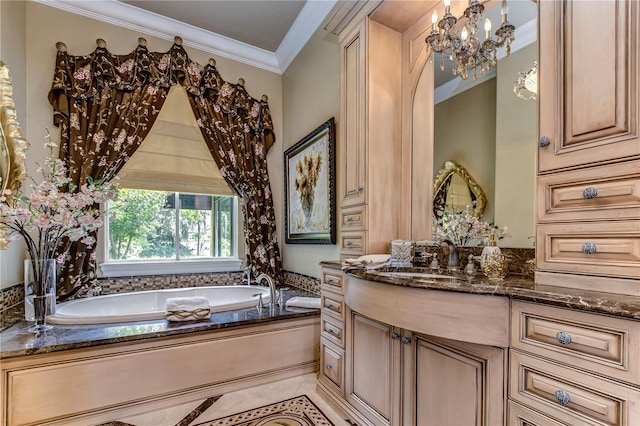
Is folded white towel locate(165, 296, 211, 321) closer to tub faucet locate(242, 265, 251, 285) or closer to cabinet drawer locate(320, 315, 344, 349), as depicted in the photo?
cabinet drawer locate(320, 315, 344, 349)

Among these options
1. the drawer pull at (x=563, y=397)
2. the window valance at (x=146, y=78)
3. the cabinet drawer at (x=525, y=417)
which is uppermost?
the window valance at (x=146, y=78)

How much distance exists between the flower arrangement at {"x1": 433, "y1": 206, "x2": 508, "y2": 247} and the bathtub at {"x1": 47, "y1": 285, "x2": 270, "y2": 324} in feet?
4.80

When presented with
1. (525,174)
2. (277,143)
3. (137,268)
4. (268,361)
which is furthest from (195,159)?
(525,174)

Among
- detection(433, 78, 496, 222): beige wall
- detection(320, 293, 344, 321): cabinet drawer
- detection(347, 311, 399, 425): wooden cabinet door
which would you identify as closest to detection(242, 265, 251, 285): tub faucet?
detection(320, 293, 344, 321): cabinet drawer

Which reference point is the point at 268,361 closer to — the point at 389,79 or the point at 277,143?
the point at 389,79

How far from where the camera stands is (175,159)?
3.08m

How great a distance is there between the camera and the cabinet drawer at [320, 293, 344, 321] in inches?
73.0

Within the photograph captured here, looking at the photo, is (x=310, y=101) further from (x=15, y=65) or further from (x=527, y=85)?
(x=15, y=65)

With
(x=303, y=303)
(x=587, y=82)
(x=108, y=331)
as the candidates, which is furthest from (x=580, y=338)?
(x=108, y=331)

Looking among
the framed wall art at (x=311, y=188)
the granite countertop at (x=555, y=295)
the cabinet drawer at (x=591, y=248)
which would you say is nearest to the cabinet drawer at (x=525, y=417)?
the granite countertop at (x=555, y=295)

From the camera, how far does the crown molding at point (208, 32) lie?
2.71 metres

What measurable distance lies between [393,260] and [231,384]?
4.48 ft

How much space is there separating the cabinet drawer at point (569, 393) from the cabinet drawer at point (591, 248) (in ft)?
1.06

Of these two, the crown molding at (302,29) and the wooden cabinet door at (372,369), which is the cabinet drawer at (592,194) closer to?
the wooden cabinet door at (372,369)
